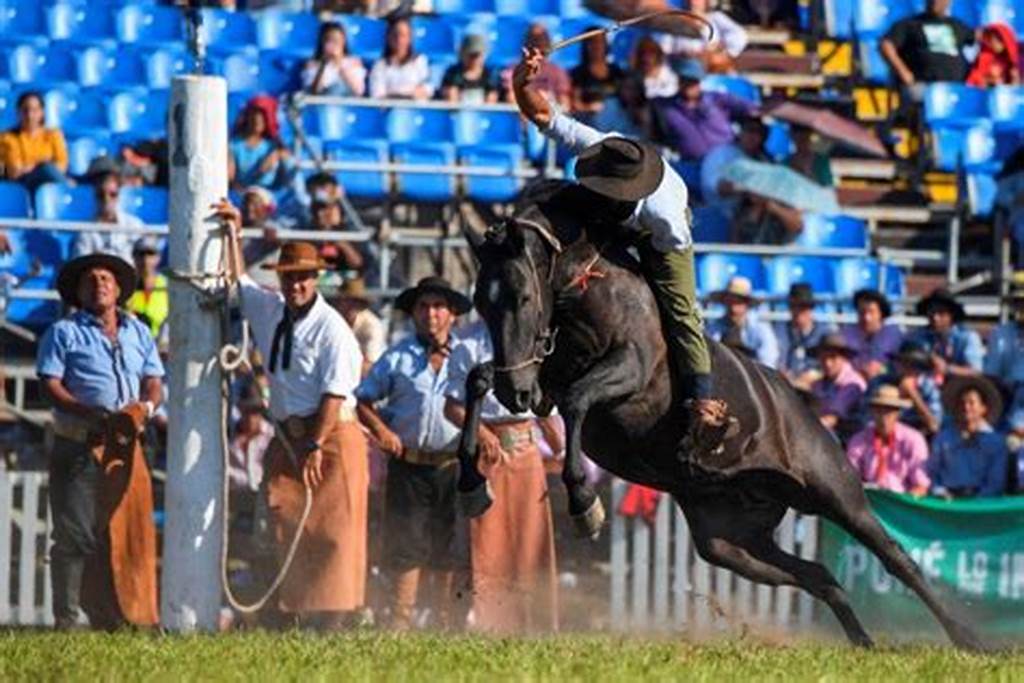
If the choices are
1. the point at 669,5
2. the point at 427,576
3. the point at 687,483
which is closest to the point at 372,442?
the point at 427,576

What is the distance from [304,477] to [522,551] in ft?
4.87

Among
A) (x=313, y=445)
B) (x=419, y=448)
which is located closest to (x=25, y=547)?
(x=313, y=445)

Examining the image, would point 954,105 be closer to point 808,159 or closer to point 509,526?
point 808,159

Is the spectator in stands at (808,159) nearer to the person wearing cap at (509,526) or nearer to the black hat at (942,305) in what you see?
the black hat at (942,305)

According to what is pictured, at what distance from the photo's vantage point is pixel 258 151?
20.3 metres

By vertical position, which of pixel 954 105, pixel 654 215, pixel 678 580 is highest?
pixel 654 215

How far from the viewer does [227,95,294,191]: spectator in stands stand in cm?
2011

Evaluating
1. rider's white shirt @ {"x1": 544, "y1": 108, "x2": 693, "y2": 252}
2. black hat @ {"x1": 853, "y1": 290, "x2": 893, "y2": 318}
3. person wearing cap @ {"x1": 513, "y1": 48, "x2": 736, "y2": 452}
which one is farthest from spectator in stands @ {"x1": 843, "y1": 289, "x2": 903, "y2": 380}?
rider's white shirt @ {"x1": 544, "y1": 108, "x2": 693, "y2": 252}

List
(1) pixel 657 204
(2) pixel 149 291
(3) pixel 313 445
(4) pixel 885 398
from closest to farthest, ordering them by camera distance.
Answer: (1) pixel 657 204 < (3) pixel 313 445 < (4) pixel 885 398 < (2) pixel 149 291

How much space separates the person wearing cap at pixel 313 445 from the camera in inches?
602

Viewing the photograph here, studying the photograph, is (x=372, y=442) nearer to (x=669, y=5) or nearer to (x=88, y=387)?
(x=88, y=387)

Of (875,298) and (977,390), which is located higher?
(875,298)

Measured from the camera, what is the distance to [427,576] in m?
16.1

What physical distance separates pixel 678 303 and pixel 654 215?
0.47m
